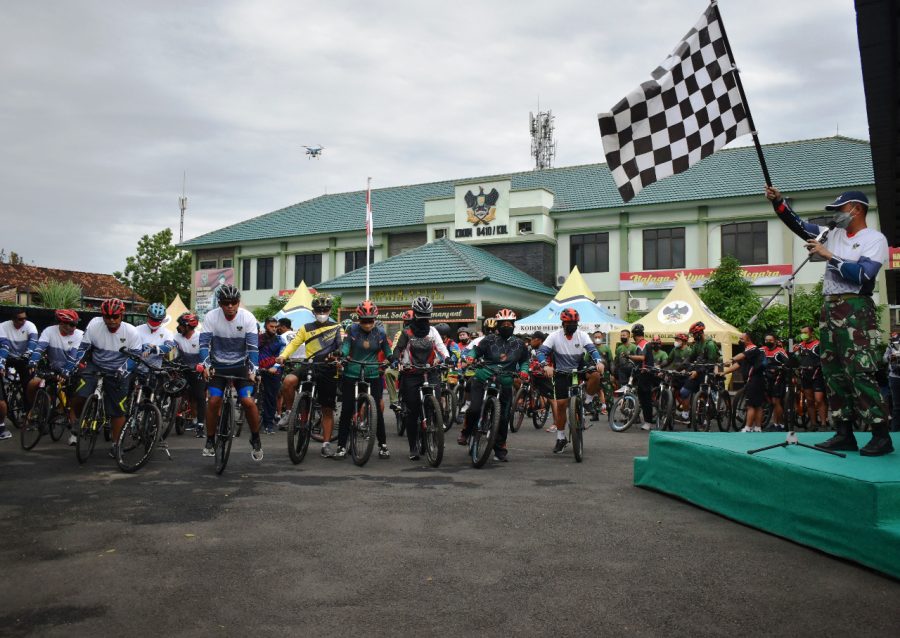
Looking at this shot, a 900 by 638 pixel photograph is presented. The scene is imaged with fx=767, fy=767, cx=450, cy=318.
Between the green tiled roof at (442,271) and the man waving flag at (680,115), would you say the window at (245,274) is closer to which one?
the green tiled roof at (442,271)

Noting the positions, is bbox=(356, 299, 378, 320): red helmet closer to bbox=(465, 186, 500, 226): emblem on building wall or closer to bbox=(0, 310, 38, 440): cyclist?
bbox=(0, 310, 38, 440): cyclist

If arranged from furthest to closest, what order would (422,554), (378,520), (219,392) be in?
(219,392) < (378,520) < (422,554)

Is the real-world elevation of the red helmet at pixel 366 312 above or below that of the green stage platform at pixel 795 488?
above

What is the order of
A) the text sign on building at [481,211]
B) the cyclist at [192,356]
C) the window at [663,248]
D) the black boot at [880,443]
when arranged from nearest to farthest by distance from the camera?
the black boot at [880,443] < the cyclist at [192,356] < the window at [663,248] < the text sign on building at [481,211]

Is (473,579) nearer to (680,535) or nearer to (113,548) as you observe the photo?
(680,535)

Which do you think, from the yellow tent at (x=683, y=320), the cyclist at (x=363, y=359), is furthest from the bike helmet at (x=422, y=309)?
the yellow tent at (x=683, y=320)

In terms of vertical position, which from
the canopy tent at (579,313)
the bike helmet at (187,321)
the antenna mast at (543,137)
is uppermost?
the antenna mast at (543,137)

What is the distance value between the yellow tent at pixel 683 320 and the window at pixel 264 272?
26.2 m

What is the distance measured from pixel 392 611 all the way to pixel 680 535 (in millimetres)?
2754

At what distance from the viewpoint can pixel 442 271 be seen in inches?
1314

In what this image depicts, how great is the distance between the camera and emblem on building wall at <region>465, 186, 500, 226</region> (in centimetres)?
3700

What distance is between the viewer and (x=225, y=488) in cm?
773

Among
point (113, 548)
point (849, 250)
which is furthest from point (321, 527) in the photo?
point (849, 250)

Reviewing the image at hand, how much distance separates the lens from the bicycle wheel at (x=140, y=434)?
28.9 ft
